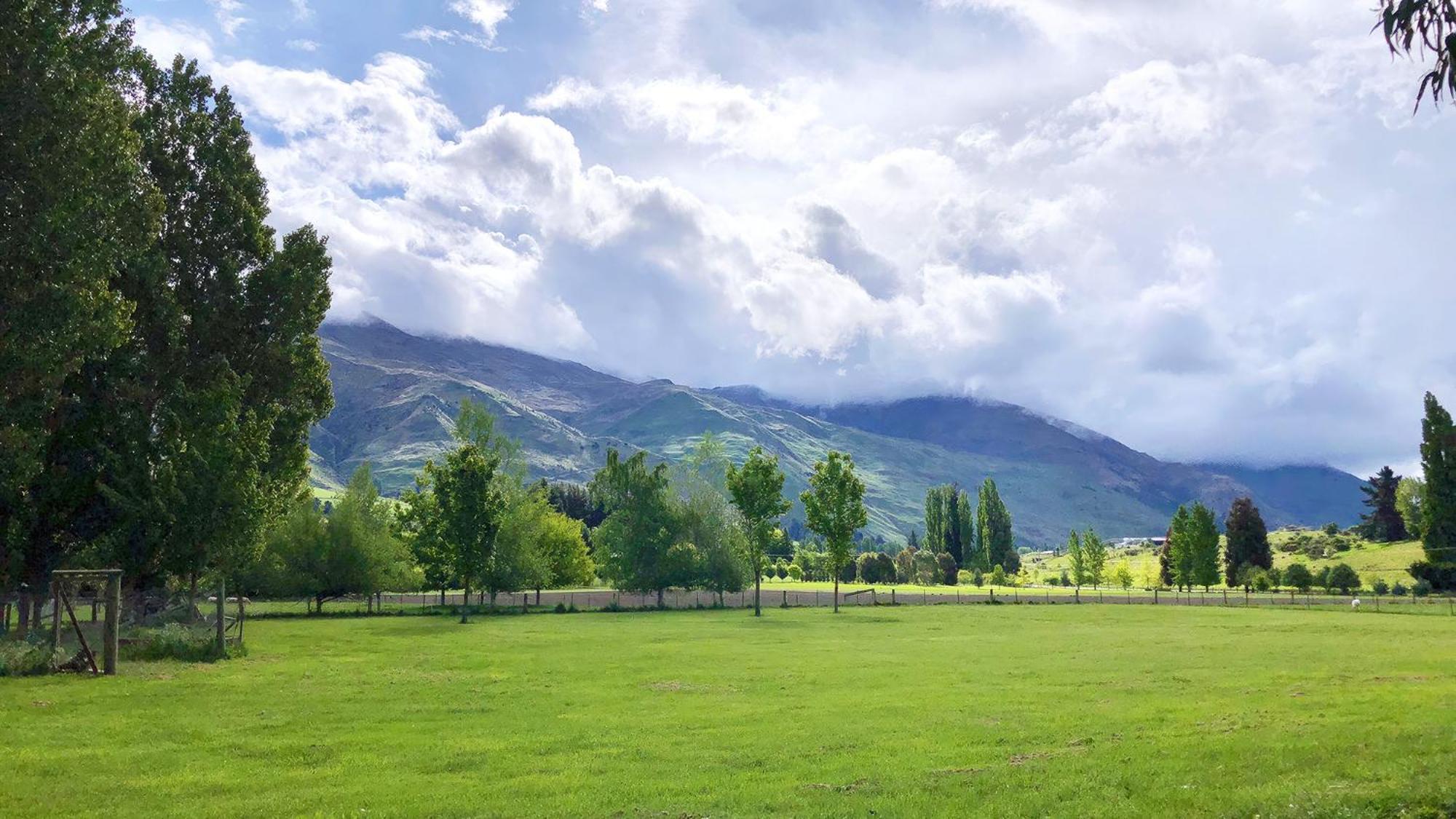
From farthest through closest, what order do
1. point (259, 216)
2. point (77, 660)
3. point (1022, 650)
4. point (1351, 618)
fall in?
point (1351, 618), point (259, 216), point (1022, 650), point (77, 660)

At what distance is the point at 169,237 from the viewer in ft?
149

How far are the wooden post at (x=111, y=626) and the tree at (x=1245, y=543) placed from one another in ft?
423

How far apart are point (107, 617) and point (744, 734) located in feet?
77.2

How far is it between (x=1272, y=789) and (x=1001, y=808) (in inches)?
167

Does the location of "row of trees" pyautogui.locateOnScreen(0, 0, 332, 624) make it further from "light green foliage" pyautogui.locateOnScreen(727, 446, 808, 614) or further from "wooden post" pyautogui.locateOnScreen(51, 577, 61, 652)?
"light green foliage" pyautogui.locateOnScreen(727, 446, 808, 614)

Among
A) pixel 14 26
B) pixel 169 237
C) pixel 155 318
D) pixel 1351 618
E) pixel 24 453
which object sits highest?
pixel 14 26

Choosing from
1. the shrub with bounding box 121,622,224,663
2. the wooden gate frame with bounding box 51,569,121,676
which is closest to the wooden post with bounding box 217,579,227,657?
the shrub with bounding box 121,622,224,663

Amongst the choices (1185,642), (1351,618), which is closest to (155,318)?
(1185,642)

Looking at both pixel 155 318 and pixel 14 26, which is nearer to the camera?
pixel 14 26

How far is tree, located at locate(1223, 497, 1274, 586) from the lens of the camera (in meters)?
124

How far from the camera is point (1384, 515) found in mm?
138000

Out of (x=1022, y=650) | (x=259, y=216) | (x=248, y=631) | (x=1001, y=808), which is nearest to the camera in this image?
(x=1001, y=808)

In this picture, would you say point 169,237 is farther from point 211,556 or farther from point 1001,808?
point 1001,808

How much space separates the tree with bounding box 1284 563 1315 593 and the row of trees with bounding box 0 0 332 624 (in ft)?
344
